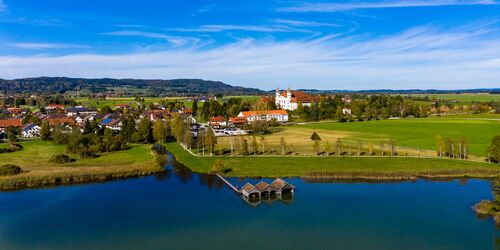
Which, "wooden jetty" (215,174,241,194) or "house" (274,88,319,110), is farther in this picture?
"house" (274,88,319,110)

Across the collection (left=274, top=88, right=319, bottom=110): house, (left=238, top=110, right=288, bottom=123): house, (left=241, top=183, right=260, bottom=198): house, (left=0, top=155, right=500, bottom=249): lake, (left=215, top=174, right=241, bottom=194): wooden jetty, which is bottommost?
(left=0, top=155, right=500, bottom=249): lake

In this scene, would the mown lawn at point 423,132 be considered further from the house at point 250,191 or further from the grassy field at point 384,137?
the house at point 250,191

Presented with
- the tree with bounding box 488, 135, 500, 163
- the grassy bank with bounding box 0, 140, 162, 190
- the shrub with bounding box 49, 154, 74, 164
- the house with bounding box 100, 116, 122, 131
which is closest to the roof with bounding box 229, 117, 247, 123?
the house with bounding box 100, 116, 122, 131

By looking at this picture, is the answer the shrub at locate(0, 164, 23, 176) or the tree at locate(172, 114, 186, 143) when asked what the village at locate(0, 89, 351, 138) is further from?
the shrub at locate(0, 164, 23, 176)

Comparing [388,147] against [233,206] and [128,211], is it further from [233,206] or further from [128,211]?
[128,211]

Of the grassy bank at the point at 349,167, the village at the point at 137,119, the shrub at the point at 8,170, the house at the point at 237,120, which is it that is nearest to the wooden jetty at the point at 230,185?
the grassy bank at the point at 349,167

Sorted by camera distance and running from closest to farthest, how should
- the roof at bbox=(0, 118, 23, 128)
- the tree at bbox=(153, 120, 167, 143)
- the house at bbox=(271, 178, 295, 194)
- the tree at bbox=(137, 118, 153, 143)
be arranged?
the house at bbox=(271, 178, 295, 194) < the tree at bbox=(153, 120, 167, 143) < the tree at bbox=(137, 118, 153, 143) < the roof at bbox=(0, 118, 23, 128)

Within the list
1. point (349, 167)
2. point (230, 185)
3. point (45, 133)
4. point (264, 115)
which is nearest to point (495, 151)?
point (349, 167)
